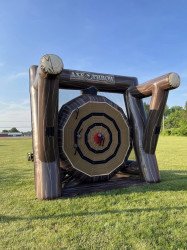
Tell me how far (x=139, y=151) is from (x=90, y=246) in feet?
8.84

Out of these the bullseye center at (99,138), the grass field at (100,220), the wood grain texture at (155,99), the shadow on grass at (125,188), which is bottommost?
the grass field at (100,220)

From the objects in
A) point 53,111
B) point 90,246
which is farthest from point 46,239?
point 53,111

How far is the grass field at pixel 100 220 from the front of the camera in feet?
9.19

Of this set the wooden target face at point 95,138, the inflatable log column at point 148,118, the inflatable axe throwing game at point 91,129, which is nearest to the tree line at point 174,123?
the inflatable log column at point 148,118

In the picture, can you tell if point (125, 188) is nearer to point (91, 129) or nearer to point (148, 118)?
point (91, 129)

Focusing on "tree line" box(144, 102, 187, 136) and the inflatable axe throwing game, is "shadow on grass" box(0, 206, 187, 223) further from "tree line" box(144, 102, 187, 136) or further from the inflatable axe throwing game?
"tree line" box(144, 102, 187, 136)

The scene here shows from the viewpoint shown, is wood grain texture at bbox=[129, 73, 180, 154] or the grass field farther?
wood grain texture at bbox=[129, 73, 180, 154]

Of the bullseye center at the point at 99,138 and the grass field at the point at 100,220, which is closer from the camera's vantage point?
the grass field at the point at 100,220

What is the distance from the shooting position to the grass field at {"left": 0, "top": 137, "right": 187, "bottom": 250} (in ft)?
9.19

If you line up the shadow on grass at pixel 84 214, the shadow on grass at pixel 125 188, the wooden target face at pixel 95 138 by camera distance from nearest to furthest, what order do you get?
the shadow on grass at pixel 84 214 → the shadow on grass at pixel 125 188 → the wooden target face at pixel 95 138

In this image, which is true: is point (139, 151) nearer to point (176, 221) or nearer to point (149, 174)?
point (149, 174)

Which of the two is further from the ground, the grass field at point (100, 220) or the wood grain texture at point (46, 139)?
the wood grain texture at point (46, 139)

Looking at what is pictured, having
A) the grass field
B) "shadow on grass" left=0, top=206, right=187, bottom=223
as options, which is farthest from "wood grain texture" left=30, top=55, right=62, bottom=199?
"shadow on grass" left=0, top=206, right=187, bottom=223

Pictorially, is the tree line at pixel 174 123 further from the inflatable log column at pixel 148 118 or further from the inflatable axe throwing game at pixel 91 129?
the inflatable axe throwing game at pixel 91 129
